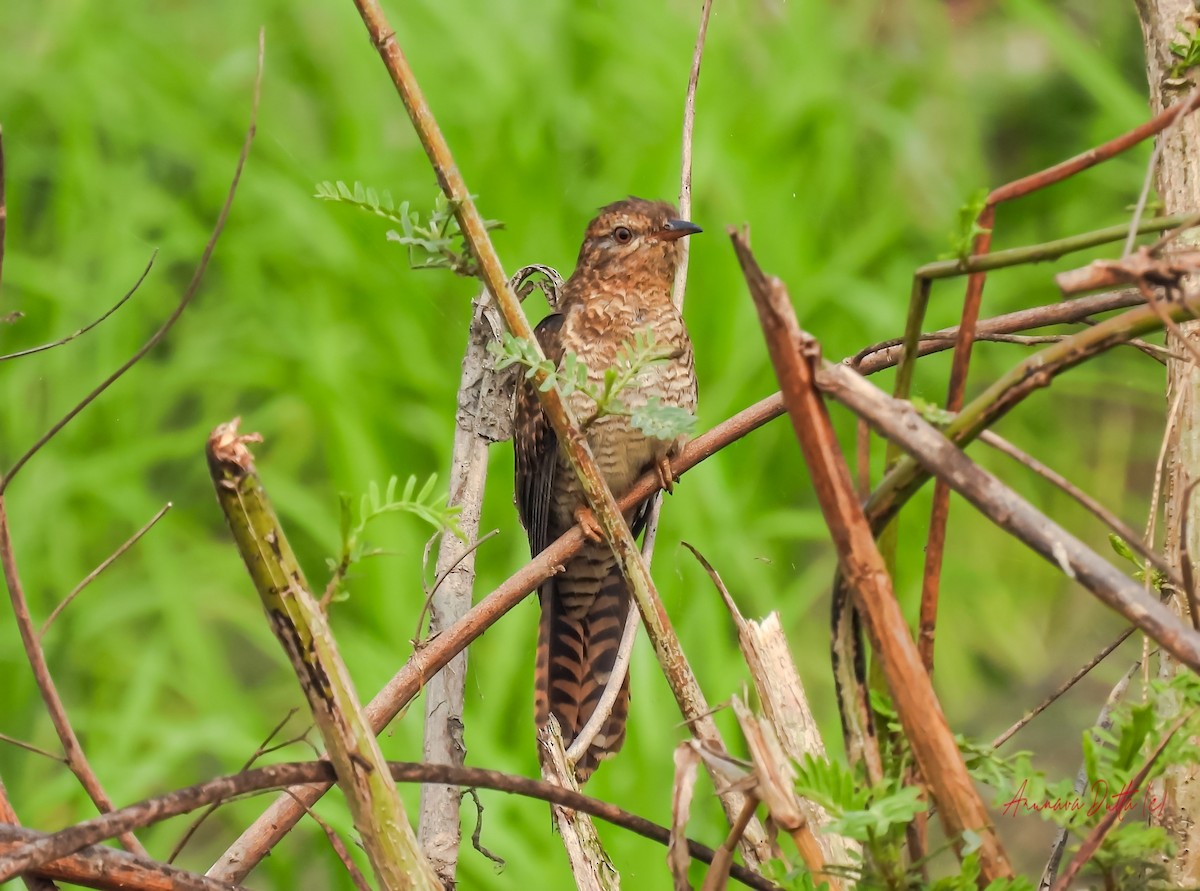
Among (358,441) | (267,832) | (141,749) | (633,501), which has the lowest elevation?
(141,749)

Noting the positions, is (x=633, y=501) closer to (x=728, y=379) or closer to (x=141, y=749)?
(x=728, y=379)

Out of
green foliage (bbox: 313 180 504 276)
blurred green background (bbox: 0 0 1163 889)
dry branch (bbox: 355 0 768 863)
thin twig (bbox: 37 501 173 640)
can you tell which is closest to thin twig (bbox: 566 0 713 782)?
dry branch (bbox: 355 0 768 863)

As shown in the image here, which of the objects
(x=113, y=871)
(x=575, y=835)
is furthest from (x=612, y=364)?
(x=113, y=871)

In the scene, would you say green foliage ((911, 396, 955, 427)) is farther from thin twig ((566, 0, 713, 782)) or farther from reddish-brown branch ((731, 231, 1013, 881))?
thin twig ((566, 0, 713, 782))

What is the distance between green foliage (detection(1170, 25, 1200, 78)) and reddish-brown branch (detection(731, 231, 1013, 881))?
0.64 meters

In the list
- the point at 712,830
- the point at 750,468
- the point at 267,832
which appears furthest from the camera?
the point at 750,468

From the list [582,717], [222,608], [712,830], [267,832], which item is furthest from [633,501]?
[222,608]

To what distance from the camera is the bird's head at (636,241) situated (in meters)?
2.95

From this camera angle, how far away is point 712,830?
11.0 feet

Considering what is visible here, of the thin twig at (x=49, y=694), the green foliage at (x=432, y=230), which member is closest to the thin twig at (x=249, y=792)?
the thin twig at (x=49, y=694)

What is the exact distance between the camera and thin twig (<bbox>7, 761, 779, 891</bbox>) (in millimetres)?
864

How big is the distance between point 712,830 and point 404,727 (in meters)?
0.85

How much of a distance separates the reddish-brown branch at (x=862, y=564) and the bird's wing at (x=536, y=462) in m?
2.12
